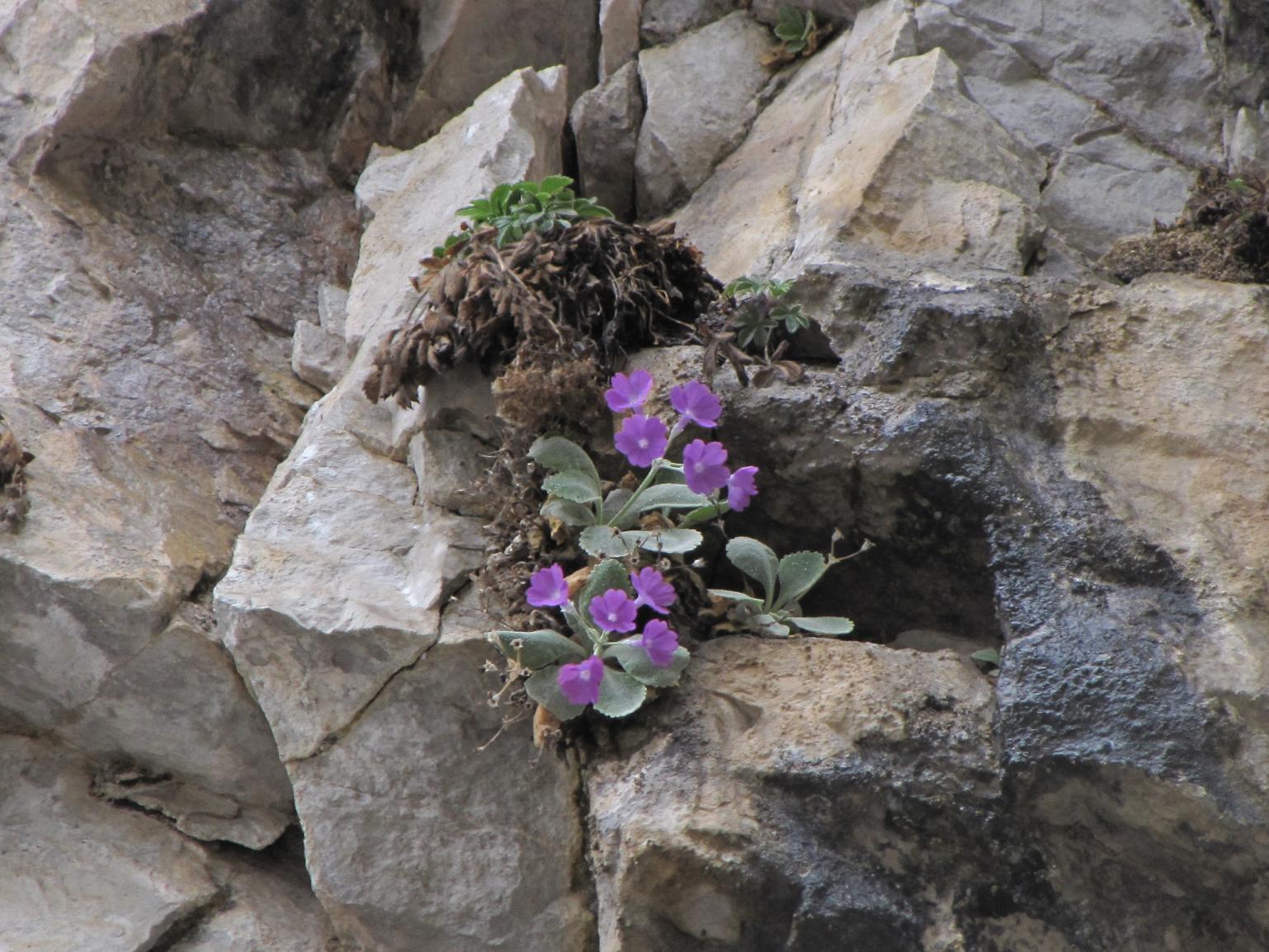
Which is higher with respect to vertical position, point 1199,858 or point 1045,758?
point 1045,758

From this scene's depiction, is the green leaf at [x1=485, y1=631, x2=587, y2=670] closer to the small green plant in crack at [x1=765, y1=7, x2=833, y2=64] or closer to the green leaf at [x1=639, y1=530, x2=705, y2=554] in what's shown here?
the green leaf at [x1=639, y1=530, x2=705, y2=554]

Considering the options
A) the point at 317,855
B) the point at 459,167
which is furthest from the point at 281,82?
the point at 317,855

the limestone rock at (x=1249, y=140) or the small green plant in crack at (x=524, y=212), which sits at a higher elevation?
the small green plant in crack at (x=524, y=212)

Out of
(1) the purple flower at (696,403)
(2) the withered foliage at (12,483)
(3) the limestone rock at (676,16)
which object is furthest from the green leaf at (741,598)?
(3) the limestone rock at (676,16)

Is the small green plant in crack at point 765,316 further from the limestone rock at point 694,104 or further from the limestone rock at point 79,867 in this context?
the limestone rock at point 79,867

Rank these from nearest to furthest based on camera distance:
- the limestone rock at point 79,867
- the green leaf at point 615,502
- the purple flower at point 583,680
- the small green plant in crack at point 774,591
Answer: the purple flower at point 583,680
the small green plant in crack at point 774,591
the green leaf at point 615,502
the limestone rock at point 79,867

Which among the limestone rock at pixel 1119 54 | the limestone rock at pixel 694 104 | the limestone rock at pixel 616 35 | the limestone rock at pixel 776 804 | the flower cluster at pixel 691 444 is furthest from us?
the limestone rock at pixel 616 35

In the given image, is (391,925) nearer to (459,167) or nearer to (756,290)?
(756,290)

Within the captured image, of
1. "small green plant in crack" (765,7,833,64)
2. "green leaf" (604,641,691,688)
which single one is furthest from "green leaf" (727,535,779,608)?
"small green plant in crack" (765,7,833,64)
